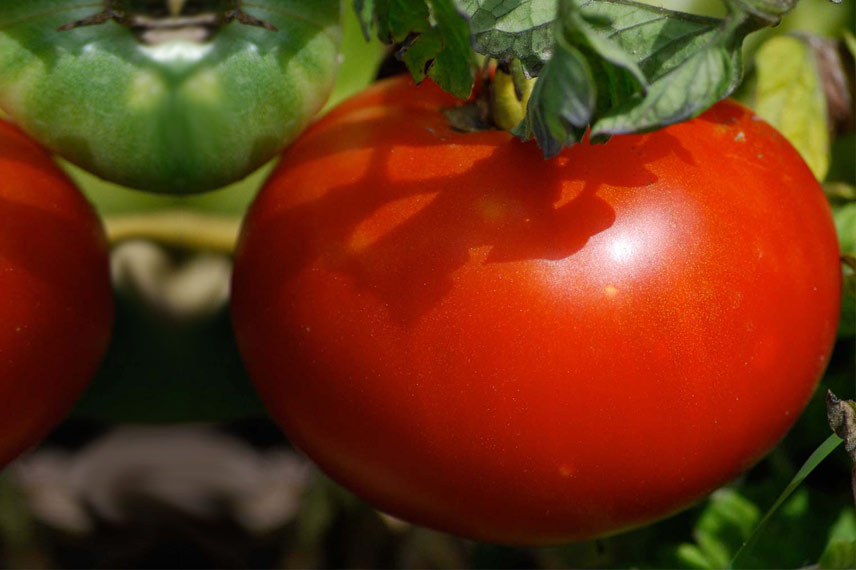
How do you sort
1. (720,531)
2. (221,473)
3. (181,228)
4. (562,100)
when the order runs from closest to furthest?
(562,100) → (720,531) → (181,228) → (221,473)

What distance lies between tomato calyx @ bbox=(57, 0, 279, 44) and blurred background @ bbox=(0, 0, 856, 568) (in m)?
0.19

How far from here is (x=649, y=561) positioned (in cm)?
66

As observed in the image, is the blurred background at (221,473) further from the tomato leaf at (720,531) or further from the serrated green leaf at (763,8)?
the serrated green leaf at (763,8)

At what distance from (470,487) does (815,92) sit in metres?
0.41

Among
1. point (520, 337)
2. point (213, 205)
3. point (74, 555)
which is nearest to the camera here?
point (520, 337)

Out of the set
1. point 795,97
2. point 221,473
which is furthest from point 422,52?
point 221,473

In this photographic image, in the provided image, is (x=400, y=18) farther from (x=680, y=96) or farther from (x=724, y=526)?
(x=724, y=526)

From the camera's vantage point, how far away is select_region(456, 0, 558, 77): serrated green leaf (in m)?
0.47

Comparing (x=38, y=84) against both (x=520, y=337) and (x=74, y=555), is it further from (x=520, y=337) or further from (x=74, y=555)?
(x=74, y=555)

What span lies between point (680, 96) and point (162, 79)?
25 cm

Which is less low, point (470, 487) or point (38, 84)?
point (38, 84)

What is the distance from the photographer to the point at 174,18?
50cm

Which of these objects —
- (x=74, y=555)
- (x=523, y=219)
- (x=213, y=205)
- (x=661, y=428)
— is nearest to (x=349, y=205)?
(x=523, y=219)

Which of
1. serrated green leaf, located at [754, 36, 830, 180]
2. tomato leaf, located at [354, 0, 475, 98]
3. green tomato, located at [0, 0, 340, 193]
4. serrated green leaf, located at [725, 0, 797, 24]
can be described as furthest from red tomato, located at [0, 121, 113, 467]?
serrated green leaf, located at [754, 36, 830, 180]
